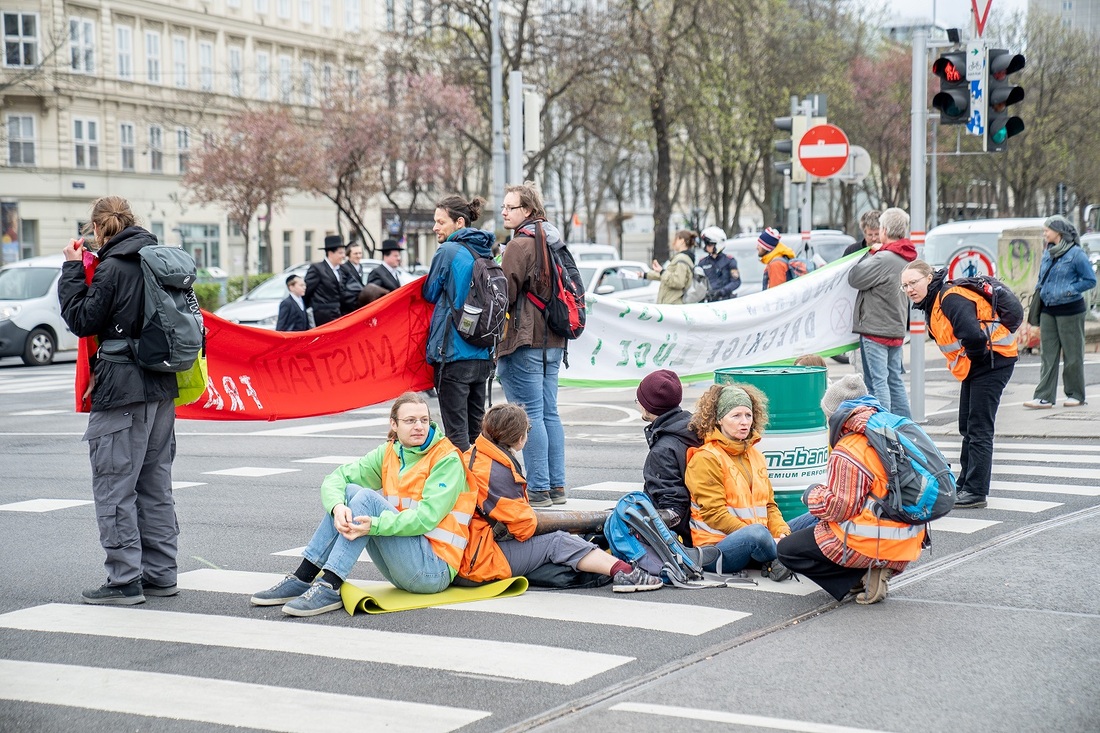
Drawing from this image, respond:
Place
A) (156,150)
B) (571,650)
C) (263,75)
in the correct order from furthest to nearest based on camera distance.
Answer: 1. (263,75)
2. (156,150)
3. (571,650)

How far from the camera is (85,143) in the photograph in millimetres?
56781

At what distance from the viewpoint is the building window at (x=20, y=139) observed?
5400 cm

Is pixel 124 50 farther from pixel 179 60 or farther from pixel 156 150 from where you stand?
pixel 156 150

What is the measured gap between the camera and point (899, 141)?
56344mm

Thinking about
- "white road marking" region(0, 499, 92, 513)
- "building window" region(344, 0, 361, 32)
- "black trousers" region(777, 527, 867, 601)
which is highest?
"building window" region(344, 0, 361, 32)

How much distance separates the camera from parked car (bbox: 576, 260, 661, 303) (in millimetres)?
22594

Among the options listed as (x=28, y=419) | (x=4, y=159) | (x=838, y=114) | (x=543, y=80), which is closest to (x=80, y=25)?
(x=4, y=159)

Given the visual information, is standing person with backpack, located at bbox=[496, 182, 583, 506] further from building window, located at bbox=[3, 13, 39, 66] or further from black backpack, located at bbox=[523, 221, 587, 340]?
building window, located at bbox=[3, 13, 39, 66]

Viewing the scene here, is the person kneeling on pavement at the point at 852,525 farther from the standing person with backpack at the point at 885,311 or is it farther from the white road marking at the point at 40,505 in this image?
the white road marking at the point at 40,505

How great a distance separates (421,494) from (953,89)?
7.82 m

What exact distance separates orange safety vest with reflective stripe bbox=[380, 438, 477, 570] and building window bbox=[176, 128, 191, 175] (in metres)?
56.2

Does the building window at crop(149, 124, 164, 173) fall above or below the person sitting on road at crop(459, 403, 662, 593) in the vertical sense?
above

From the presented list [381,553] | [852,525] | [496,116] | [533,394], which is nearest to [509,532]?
[381,553]

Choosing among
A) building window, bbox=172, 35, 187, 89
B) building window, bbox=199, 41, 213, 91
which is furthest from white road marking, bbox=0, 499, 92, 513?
building window, bbox=199, 41, 213, 91
